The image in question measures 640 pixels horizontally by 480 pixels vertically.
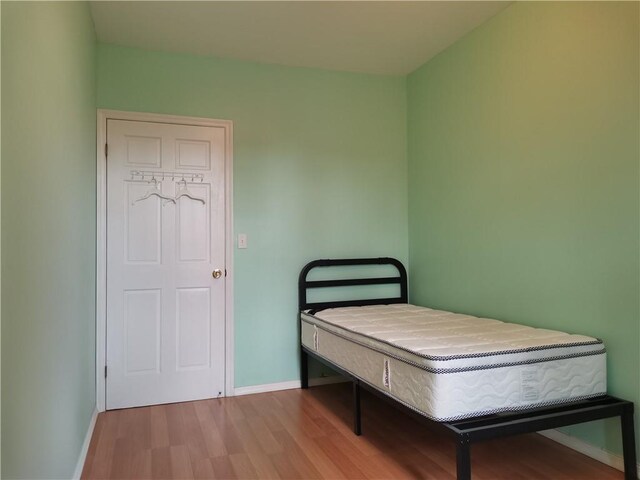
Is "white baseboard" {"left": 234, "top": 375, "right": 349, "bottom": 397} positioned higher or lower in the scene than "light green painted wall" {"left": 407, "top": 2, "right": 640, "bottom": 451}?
lower

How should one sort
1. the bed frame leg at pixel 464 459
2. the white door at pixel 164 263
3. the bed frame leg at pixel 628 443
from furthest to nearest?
1. the white door at pixel 164 263
2. the bed frame leg at pixel 628 443
3. the bed frame leg at pixel 464 459

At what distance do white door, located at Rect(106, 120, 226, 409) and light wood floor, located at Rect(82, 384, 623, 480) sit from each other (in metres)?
0.26

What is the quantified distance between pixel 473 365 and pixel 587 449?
1019 millimetres

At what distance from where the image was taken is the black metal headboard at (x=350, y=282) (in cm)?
358

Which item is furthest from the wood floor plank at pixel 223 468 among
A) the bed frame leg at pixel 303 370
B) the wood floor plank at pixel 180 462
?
the bed frame leg at pixel 303 370

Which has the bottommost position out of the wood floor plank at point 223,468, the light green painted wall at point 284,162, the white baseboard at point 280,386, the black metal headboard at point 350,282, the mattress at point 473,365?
the wood floor plank at point 223,468

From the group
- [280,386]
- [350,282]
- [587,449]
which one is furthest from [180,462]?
[587,449]

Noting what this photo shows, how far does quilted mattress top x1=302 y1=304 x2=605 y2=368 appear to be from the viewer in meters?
1.98

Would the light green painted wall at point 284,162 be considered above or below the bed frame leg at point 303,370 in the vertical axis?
above

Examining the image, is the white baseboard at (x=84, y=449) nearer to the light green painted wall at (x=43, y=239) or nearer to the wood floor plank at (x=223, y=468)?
the light green painted wall at (x=43, y=239)

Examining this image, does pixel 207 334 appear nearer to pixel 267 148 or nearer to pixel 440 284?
pixel 267 148

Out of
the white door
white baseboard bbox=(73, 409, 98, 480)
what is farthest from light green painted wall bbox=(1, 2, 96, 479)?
the white door

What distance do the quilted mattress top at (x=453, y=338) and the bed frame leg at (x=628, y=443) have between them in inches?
11.2

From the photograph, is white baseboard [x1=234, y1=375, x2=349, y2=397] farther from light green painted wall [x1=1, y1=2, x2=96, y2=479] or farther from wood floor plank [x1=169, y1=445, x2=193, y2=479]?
light green painted wall [x1=1, y1=2, x2=96, y2=479]
